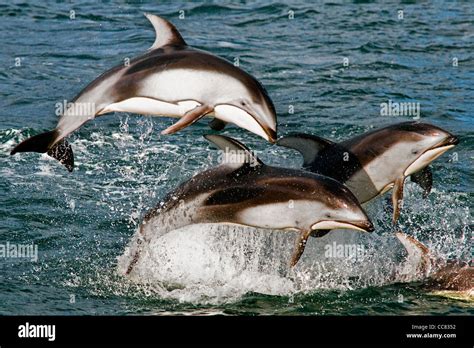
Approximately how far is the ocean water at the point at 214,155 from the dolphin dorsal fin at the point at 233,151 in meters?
1.57

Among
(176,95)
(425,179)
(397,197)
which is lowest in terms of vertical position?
(397,197)

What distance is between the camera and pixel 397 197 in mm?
12648

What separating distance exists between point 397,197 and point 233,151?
7.91 feet

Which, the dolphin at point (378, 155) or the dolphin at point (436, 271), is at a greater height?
the dolphin at point (378, 155)

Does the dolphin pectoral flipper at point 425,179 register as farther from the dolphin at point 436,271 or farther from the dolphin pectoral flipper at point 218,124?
the dolphin pectoral flipper at point 218,124

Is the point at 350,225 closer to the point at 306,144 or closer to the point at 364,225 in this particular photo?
the point at 364,225

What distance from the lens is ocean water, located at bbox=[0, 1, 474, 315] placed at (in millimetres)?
12578

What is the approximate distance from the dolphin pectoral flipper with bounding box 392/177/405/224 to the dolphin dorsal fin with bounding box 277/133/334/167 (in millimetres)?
975

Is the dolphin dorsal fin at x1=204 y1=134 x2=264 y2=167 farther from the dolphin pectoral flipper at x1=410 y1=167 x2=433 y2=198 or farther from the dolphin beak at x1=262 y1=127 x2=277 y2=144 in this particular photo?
the dolphin pectoral flipper at x1=410 y1=167 x2=433 y2=198

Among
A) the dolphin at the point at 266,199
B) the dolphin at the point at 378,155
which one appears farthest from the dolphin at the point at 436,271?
the dolphin at the point at 266,199

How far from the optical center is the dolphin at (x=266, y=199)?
11188mm

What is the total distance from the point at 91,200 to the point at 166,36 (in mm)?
4671

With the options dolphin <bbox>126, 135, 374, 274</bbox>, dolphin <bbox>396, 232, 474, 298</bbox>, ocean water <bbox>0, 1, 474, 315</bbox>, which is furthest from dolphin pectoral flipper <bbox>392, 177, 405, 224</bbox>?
dolphin <bbox>126, 135, 374, 274</bbox>

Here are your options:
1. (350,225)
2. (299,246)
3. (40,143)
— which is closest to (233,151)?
(299,246)
